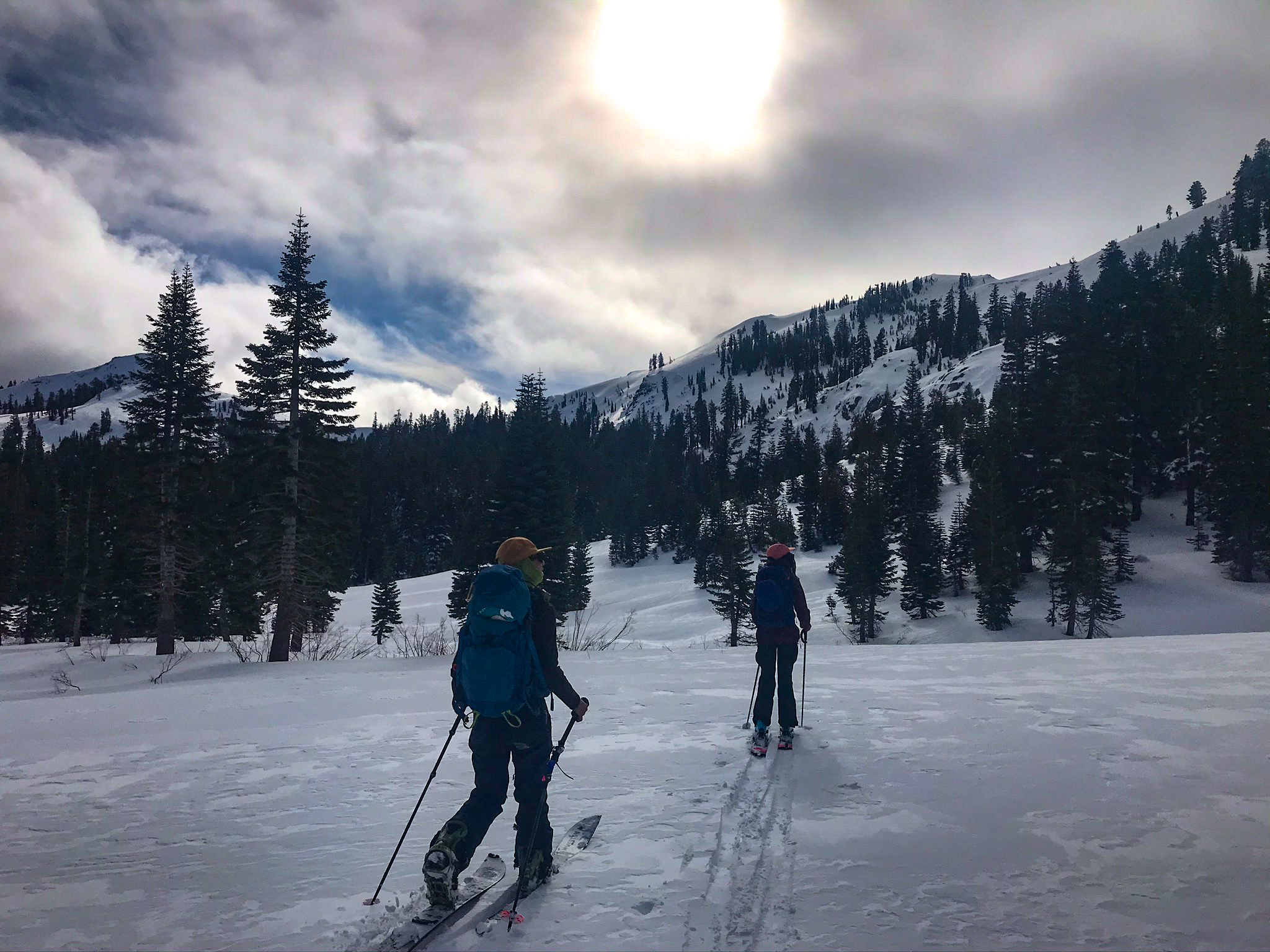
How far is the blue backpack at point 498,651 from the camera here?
12.3 feet

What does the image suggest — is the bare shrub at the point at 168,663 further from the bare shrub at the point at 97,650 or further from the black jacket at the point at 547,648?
the black jacket at the point at 547,648

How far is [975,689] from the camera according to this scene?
920 centimetres

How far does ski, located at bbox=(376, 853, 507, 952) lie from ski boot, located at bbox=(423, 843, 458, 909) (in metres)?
0.07

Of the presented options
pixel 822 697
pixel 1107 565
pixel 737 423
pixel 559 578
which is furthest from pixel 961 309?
pixel 822 697

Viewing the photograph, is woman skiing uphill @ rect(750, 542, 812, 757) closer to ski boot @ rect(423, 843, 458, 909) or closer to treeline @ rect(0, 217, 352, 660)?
ski boot @ rect(423, 843, 458, 909)

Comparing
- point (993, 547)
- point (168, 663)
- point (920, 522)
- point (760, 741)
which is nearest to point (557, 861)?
point (760, 741)

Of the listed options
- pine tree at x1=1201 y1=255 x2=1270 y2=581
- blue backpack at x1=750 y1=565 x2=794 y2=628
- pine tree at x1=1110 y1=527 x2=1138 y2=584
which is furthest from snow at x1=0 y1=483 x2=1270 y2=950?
pine tree at x1=1201 y1=255 x2=1270 y2=581

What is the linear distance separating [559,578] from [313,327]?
12765mm

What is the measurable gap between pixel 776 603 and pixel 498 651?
399 cm

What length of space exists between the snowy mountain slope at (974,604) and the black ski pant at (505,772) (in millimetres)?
15303

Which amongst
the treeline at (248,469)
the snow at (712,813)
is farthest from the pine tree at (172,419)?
the snow at (712,813)

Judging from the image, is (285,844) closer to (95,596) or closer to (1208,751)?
(1208,751)

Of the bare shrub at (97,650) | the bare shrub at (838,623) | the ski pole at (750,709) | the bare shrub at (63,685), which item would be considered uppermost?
the ski pole at (750,709)

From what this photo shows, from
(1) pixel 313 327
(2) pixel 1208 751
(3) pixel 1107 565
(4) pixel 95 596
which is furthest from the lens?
(4) pixel 95 596
